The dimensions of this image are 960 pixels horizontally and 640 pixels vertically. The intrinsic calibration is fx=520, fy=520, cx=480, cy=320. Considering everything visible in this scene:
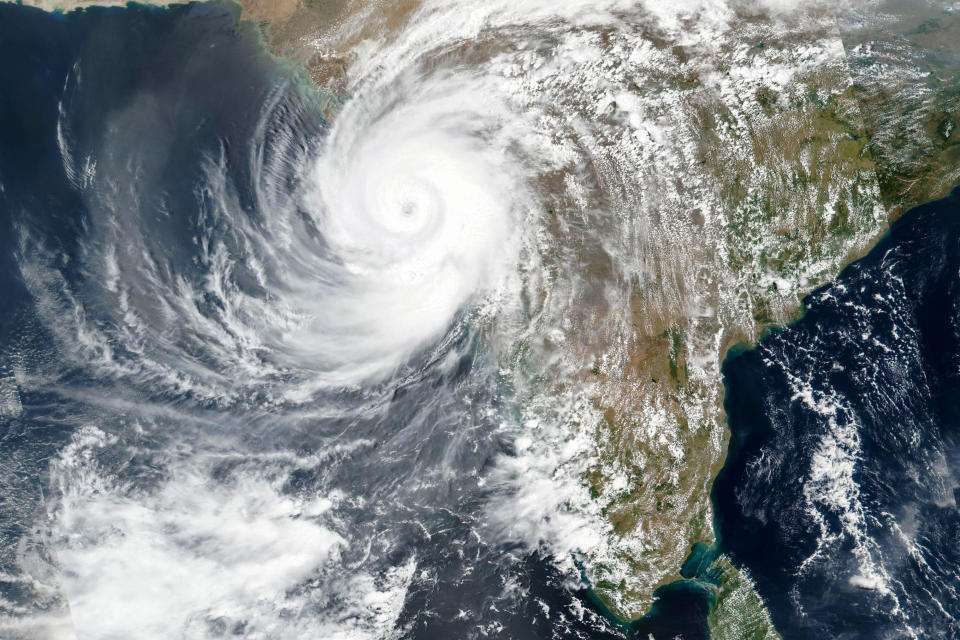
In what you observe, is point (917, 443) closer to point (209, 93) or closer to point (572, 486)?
point (572, 486)

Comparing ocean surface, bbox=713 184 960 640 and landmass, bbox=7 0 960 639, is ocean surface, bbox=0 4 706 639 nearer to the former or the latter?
landmass, bbox=7 0 960 639

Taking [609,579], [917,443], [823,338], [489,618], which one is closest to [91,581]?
[489,618]

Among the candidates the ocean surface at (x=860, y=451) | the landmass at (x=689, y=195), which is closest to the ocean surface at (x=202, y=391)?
the landmass at (x=689, y=195)

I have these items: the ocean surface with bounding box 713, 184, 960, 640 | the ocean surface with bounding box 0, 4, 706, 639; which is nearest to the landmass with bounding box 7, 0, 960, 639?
the ocean surface with bounding box 713, 184, 960, 640

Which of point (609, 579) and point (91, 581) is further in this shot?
point (609, 579)

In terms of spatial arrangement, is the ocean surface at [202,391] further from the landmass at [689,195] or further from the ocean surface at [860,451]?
the ocean surface at [860,451]
